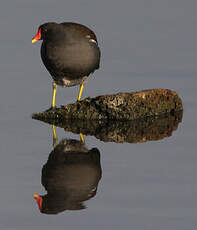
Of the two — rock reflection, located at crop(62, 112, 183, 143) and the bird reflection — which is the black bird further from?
the bird reflection

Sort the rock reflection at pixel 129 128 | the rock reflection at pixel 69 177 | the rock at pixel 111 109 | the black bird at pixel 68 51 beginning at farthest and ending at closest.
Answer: the black bird at pixel 68 51, the rock at pixel 111 109, the rock reflection at pixel 129 128, the rock reflection at pixel 69 177

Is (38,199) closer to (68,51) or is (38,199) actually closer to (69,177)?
(69,177)

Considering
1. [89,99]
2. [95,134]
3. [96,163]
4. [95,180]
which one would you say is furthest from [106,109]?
[95,180]

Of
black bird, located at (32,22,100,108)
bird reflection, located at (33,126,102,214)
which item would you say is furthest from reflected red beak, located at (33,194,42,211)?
black bird, located at (32,22,100,108)

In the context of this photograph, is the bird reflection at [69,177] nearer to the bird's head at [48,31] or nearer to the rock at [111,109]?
the rock at [111,109]

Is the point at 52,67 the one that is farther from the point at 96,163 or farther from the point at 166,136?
the point at 96,163

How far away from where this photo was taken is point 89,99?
14641 mm

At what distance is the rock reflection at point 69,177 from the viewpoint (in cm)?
873

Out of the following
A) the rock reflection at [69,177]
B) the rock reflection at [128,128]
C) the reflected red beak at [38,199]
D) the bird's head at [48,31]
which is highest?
the bird's head at [48,31]

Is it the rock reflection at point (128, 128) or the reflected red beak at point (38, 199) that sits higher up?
the reflected red beak at point (38, 199)

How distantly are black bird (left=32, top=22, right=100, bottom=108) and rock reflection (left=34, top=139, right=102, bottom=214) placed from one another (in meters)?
2.91

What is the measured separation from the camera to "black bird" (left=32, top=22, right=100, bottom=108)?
1455 centimetres

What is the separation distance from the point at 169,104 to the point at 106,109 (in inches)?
59.8

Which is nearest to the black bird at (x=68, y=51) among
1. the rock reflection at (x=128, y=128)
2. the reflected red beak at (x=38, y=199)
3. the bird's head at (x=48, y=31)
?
the bird's head at (x=48, y=31)
